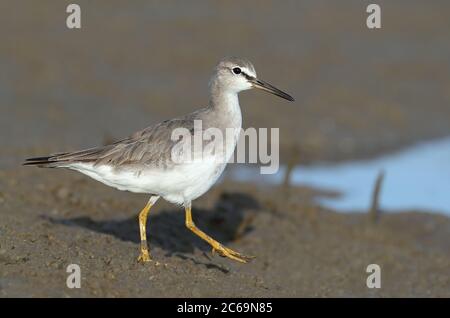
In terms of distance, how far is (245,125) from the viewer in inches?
643

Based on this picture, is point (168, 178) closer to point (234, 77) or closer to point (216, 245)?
point (216, 245)

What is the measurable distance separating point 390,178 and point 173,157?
7246 millimetres

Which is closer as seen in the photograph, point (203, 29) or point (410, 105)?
point (410, 105)

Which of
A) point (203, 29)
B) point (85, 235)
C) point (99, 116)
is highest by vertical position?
point (203, 29)

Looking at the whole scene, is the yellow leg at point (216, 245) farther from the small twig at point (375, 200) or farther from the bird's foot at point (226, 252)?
the small twig at point (375, 200)

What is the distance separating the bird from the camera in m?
8.68

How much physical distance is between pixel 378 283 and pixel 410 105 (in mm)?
7871

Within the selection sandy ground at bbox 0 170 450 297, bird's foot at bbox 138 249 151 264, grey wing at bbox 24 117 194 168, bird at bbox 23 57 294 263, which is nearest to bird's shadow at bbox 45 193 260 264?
sandy ground at bbox 0 170 450 297

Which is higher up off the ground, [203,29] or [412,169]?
[203,29]

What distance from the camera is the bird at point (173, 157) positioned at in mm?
8680

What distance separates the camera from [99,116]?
53.2ft

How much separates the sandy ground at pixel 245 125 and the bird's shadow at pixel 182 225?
0.03 m

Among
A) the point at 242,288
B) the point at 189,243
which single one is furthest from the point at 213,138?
the point at 189,243
